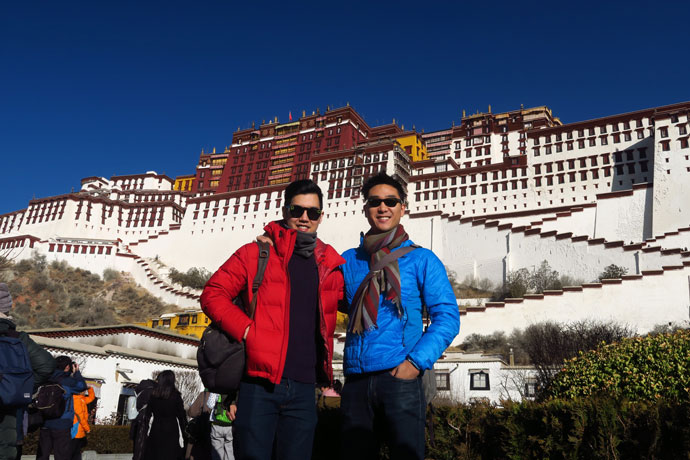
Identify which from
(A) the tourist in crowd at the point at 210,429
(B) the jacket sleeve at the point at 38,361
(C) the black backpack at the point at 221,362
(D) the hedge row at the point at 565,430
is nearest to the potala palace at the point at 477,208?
(A) the tourist in crowd at the point at 210,429

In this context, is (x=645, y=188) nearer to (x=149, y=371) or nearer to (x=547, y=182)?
(x=547, y=182)

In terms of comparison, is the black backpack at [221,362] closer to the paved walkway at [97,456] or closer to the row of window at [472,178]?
the paved walkway at [97,456]

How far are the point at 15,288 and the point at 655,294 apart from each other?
183 ft

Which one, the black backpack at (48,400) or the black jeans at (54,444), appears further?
the black jeans at (54,444)

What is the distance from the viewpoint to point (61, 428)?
6.77 metres

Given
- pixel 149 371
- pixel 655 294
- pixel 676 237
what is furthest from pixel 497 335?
pixel 149 371

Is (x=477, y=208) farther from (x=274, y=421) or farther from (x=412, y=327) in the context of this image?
(x=274, y=421)

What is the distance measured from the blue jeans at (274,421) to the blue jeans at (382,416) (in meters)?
0.24

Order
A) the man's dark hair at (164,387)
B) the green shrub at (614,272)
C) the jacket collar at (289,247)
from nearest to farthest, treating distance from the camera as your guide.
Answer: the jacket collar at (289,247) → the man's dark hair at (164,387) → the green shrub at (614,272)

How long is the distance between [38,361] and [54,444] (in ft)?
8.48

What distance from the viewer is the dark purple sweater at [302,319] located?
3.18 meters

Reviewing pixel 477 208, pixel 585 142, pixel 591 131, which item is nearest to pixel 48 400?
pixel 477 208

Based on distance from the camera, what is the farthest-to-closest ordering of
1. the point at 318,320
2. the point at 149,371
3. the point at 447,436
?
1. the point at 149,371
2. the point at 447,436
3. the point at 318,320

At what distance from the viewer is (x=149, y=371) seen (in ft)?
63.9
